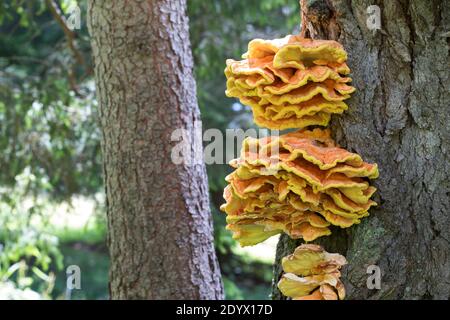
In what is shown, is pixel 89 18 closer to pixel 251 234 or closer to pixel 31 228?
pixel 251 234

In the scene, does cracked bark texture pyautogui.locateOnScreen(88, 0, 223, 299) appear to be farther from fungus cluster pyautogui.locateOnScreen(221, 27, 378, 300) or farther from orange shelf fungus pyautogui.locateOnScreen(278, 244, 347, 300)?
orange shelf fungus pyautogui.locateOnScreen(278, 244, 347, 300)

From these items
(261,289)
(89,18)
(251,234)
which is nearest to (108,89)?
(89,18)

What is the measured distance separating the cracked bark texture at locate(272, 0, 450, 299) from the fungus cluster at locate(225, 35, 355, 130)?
0.13 metres

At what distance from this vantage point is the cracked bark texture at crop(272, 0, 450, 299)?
214 centimetres

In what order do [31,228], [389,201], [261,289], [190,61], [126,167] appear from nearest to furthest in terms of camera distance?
[389,201] < [126,167] < [190,61] < [31,228] < [261,289]

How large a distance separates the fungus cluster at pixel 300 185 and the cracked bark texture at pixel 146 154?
2.36 feet

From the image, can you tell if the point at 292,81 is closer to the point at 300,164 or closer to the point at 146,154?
the point at 300,164

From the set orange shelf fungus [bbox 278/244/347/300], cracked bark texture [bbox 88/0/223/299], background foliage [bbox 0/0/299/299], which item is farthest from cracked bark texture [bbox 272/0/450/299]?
background foliage [bbox 0/0/299/299]

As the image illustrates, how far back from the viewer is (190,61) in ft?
10.0

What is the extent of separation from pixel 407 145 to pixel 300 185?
0.45 metres

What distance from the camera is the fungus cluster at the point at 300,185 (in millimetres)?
2023

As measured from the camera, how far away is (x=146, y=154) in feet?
9.37

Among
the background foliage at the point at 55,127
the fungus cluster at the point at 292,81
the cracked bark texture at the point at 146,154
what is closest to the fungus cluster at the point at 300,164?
the fungus cluster at the point at 292,81

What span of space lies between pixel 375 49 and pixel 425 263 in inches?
31.2
